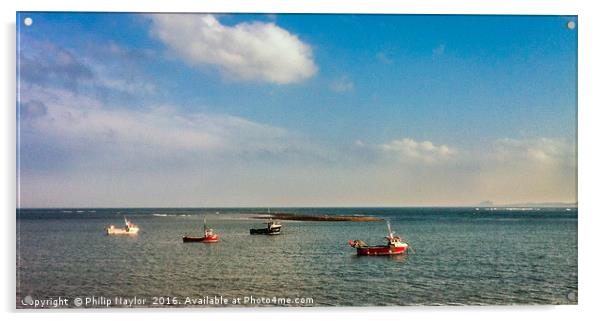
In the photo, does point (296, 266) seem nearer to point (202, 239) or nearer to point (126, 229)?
point (202, 239)

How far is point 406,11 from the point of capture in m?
6.07

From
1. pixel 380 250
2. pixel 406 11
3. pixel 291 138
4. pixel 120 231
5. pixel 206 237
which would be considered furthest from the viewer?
pixel 120 231

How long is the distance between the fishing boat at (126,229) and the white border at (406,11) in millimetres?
1984

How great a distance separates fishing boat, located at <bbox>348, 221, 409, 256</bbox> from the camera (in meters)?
7.44

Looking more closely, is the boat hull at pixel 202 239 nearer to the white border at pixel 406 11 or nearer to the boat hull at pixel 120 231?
the boat hull at pixel 120 231

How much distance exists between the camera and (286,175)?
666 centimetres

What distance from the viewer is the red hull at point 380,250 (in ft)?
24.3

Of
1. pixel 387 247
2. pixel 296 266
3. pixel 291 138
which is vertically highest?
pixel 291 138

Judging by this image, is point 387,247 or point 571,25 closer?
point 571,25

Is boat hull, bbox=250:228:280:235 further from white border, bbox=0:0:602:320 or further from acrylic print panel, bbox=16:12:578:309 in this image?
white border, bbox=0:0:602:320

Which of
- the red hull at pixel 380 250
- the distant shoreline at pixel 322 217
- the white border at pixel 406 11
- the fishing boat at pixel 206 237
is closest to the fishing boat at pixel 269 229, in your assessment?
the distant shoreline at pixel 322 217

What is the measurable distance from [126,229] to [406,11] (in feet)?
15.9

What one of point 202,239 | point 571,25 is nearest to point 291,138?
point 202,239

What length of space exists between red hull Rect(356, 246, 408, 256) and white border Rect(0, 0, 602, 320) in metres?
1.46
